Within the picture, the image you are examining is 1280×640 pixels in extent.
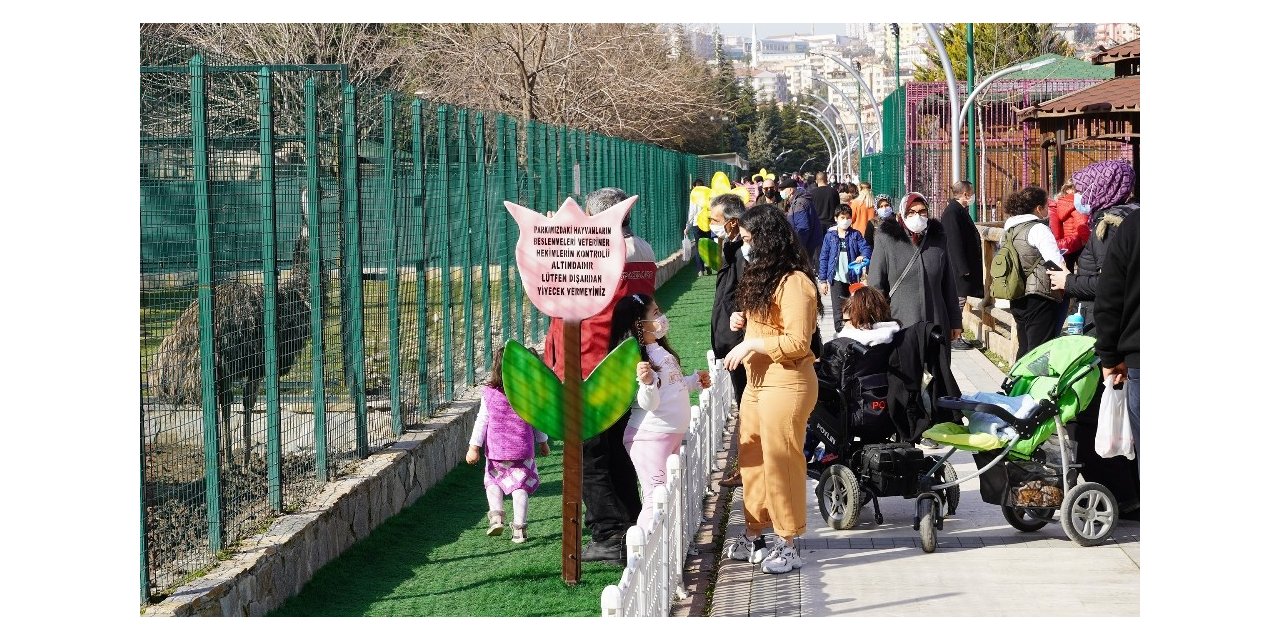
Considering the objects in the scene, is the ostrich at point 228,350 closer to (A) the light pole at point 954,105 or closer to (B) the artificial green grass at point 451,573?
(B) the artificial green grass at point 451,573

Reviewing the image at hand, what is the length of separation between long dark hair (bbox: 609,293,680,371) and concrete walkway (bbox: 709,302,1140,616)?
120cm

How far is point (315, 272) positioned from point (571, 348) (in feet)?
7.41

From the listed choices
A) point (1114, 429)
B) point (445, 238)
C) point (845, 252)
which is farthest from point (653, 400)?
point (845, 252)

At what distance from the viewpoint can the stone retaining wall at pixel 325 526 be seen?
239 inches

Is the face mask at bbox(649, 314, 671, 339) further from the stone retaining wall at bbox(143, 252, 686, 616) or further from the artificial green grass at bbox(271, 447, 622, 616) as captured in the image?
the stone retaining wall at bbox(143, 252, 686, 616)

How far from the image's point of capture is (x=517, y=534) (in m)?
7.98

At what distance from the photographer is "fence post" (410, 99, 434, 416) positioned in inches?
404

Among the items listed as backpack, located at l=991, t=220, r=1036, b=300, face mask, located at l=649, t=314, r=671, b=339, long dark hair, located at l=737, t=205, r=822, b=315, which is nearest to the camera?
long dark hair, located at l=737, t=205, r=822, b=315

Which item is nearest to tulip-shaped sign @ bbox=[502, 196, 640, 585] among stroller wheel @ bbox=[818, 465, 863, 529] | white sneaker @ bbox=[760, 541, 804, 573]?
white sneaker @ bbox=[760, 541, 804, 573]

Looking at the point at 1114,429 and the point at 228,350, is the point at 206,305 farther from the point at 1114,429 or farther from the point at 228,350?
the point at 1114,429

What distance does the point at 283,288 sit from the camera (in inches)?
324

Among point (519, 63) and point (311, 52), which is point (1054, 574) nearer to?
point (519, 63)

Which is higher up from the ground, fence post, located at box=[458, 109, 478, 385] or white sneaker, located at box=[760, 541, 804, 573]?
fence post, located at box=[458, 109, 478, 385]

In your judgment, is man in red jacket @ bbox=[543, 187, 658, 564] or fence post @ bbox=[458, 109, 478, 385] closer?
man in red jacket @ bbox=[543, 187, 658, 564]
